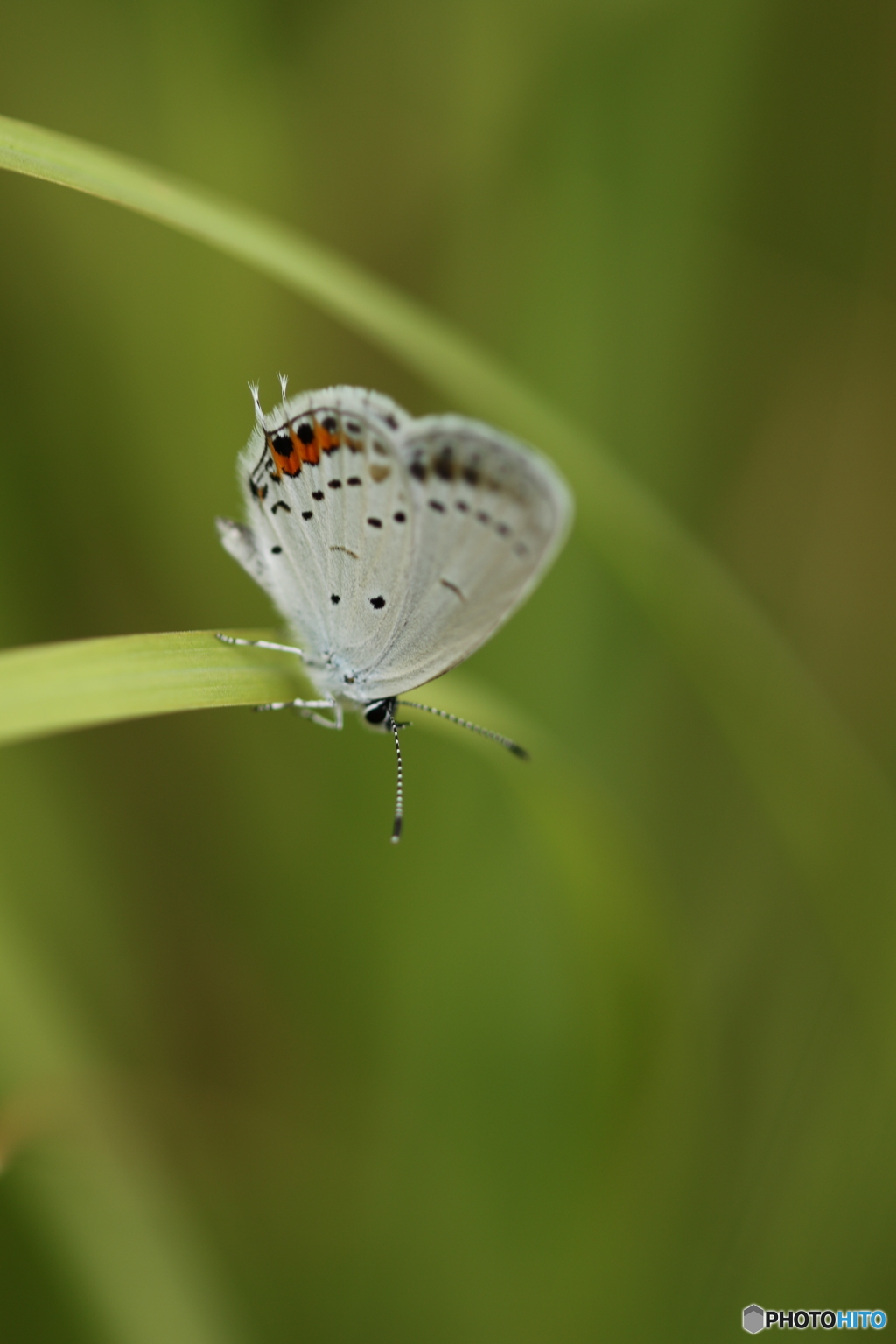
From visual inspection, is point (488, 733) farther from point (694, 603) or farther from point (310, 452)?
point (694, 603)

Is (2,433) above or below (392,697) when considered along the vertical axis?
above

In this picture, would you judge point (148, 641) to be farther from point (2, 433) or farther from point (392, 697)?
point (2, 433)

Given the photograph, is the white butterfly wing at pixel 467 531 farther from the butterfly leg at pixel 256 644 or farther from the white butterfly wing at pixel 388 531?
the butterfly leg at pixel 256 644

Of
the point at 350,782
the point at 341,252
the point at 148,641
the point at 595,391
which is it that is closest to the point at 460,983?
the point at 350,782

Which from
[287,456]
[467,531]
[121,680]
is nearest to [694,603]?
[467,531]

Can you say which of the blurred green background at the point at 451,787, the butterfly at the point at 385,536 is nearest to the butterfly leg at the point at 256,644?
the butterfly at the point at 385,536

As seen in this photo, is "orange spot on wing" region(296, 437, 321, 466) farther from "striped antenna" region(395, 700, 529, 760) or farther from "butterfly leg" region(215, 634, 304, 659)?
"striped antenna" region(395, 700, 529, 760)

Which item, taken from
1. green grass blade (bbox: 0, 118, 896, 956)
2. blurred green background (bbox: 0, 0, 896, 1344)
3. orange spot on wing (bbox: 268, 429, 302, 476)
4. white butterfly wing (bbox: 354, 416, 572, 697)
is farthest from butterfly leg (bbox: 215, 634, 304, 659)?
green grass blade (bbox: 0, 118, 896, 956)
